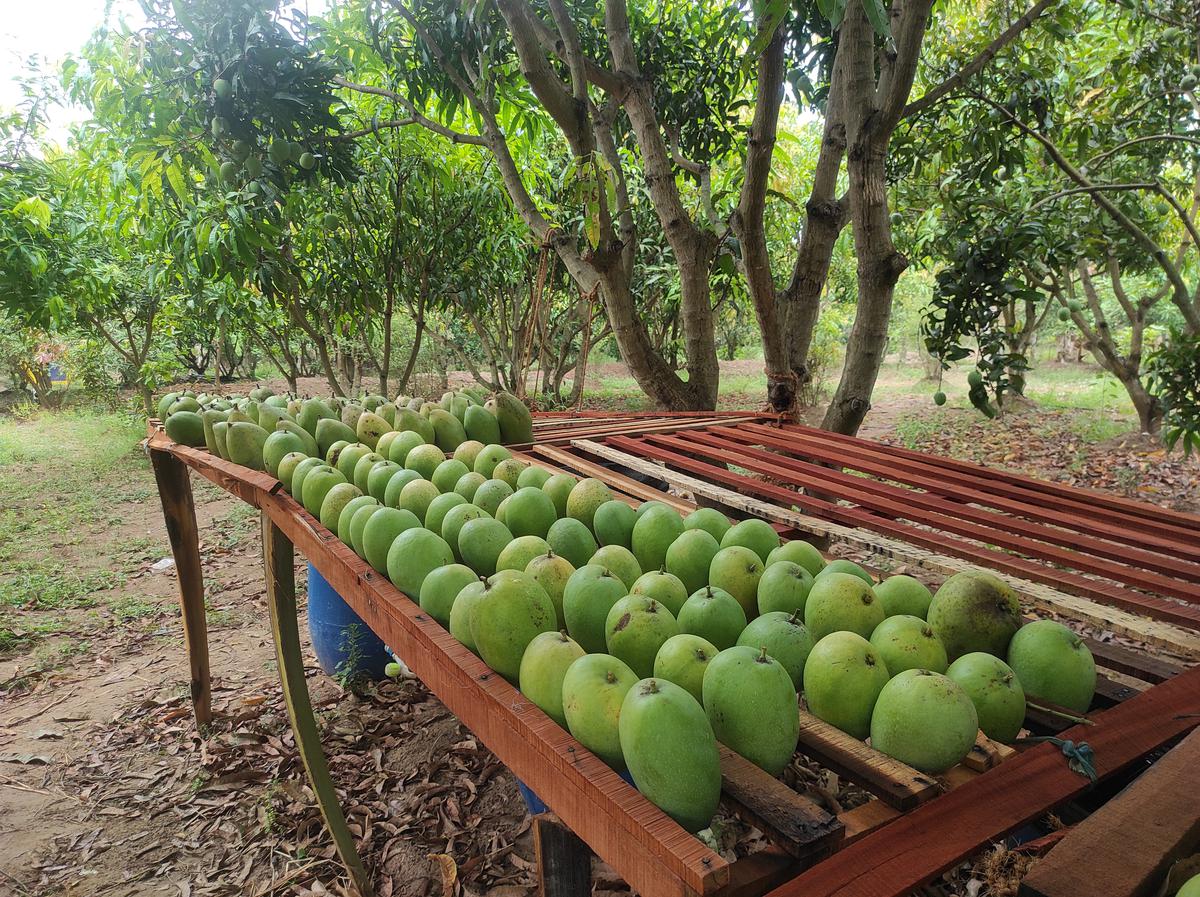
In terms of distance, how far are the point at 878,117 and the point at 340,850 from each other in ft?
12.4

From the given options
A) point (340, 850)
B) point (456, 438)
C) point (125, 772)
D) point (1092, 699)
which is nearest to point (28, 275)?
point (125, 772)

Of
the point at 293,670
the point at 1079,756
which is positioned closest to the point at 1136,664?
the point at 1079,756

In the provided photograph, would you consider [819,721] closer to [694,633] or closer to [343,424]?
[694,633]

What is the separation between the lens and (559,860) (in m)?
1.37

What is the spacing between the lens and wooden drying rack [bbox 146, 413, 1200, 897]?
0.83 metres

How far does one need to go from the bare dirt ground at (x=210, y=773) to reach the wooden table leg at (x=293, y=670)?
0.31 meters

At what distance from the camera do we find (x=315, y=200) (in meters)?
7.12

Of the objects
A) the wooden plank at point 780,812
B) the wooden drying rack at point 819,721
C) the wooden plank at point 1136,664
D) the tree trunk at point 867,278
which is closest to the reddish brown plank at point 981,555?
the wooden drying rack at point 819,721

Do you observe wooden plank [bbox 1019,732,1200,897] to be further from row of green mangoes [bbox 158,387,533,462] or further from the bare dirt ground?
row of green mangoes [bbox 158,387,533,462]

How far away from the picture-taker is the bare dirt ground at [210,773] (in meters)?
2.74

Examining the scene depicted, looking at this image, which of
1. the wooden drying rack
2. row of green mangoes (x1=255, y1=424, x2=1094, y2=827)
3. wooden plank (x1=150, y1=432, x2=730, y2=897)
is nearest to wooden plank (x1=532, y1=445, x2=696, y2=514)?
the wooden drying rack

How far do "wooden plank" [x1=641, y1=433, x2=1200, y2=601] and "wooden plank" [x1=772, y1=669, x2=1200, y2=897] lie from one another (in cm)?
46

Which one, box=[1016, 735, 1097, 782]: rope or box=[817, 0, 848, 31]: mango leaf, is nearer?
box=[1016, 735, 1097, 782]: rope

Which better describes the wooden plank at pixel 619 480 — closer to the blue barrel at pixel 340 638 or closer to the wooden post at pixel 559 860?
the wooden post at pixel 559 860
